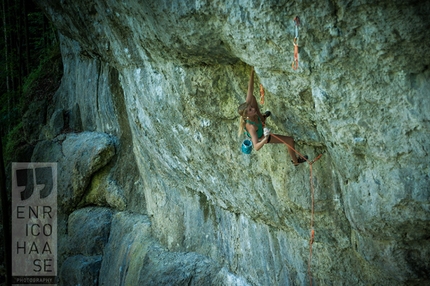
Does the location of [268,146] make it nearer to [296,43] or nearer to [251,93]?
[251,93]

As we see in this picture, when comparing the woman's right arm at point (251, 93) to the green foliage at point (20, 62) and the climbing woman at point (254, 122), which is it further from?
the green foliage at point (20, 62)

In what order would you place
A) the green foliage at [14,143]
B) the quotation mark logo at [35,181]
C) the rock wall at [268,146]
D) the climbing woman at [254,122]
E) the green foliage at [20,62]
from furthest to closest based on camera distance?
the green foliage at [20,62] → the green foliage at [14,143] → the quotation mark logo at [35,181] → the climbing woman at [254,122] → the rock wall at [268,146]

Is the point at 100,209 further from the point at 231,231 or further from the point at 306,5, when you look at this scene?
the point at 306,5

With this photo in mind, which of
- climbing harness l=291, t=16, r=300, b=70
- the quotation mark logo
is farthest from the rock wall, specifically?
the quotation mark logo

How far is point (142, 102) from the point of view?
8656 millimetres

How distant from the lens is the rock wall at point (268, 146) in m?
4.58

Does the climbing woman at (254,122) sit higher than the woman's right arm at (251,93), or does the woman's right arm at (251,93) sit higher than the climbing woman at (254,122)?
the woman's right arm at (251,93)

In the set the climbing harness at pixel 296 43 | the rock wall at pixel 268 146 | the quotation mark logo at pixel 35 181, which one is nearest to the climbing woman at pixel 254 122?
the rock wall at pixel 268 146

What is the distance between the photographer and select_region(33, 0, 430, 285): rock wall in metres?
4.58

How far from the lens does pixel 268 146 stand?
21.0ft

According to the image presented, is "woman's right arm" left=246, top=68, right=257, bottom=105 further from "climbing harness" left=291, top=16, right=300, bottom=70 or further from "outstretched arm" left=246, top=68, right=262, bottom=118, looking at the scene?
"climbing harness" left=291, top=16, right=300, bottom=70

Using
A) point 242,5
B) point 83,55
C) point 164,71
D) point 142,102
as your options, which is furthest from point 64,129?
point 242,5

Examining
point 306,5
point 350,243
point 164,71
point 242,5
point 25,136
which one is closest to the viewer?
point 306,5

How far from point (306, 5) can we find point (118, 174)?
8.15m
